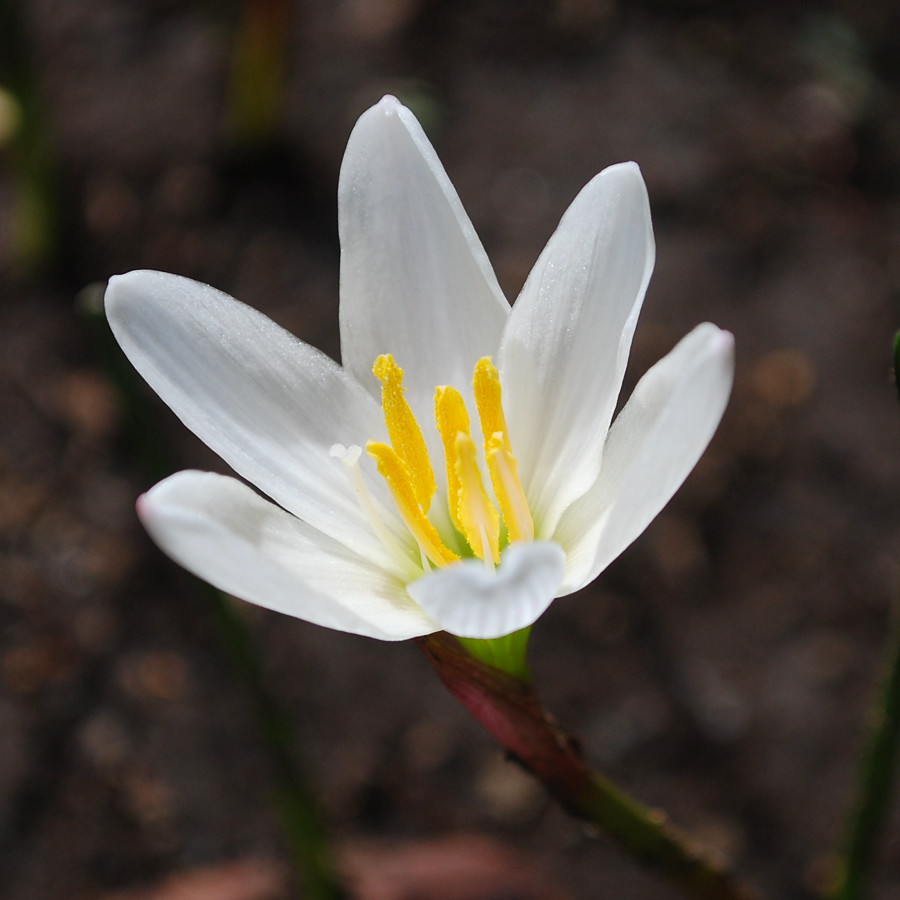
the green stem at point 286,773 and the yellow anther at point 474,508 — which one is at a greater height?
the yellow anther at point 474,508

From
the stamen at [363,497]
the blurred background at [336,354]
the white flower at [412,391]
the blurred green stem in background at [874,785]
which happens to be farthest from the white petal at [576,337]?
the blurred background at [336,354]

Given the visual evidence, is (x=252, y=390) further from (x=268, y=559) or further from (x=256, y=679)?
(x=256, y=679)

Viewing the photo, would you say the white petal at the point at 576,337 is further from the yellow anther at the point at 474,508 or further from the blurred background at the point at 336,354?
the blurred background at the point at 336,354

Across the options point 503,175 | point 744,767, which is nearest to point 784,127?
point 503,175

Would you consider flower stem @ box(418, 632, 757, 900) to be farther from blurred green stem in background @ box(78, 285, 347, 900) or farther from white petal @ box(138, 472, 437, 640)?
blurred green stem in background @ box(78, 285, 347, 900)

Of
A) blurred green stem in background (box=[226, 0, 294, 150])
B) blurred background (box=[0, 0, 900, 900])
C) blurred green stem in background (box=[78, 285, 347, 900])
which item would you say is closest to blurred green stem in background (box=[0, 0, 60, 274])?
blurred background (box=[0, 0, 900, 900])

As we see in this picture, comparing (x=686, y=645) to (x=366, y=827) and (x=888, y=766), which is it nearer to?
(x=366, y=827)

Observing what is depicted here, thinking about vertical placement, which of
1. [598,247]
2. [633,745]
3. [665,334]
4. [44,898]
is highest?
[598,247]
